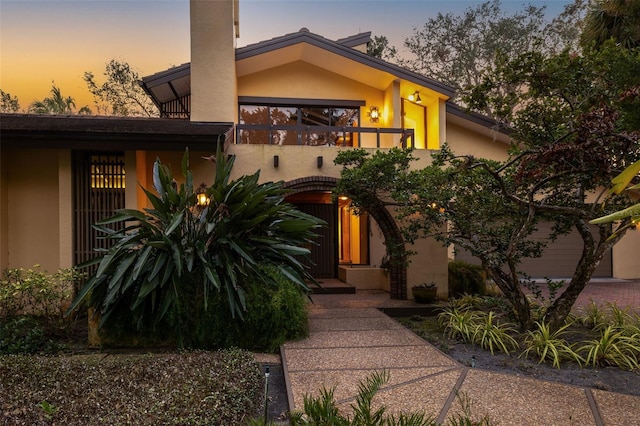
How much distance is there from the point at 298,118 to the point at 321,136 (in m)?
1.01

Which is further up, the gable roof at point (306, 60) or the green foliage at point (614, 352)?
the gable roof at point (306, 60)

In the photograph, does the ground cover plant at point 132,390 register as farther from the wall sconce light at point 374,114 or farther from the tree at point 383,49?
the tree at point 383,49

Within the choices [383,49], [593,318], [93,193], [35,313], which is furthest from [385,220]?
[383,49]

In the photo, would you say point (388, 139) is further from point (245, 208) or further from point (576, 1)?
point (576, 1)

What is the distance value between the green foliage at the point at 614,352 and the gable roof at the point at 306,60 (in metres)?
7.91

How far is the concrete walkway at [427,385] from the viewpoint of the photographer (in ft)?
12.9

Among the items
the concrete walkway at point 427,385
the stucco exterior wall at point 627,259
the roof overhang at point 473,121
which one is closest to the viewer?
the concrete walkway at point 427,385

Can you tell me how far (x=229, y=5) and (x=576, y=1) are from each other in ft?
57.2

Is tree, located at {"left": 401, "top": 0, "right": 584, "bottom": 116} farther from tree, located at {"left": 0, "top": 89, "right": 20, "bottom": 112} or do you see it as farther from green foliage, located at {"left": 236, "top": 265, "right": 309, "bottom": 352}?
tree, located at {"left": 0, "top": 89, "right": 20, "bottom": 112}

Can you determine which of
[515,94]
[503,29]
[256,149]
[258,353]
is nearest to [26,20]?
[256,149]

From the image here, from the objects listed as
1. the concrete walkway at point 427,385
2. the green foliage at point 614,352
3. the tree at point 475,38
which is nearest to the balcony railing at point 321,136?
the concrete walkway at point 427,385

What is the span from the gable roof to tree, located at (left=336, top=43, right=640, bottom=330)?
4.48 metres

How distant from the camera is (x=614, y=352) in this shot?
555cm

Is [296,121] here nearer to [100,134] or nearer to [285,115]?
[285,115]
